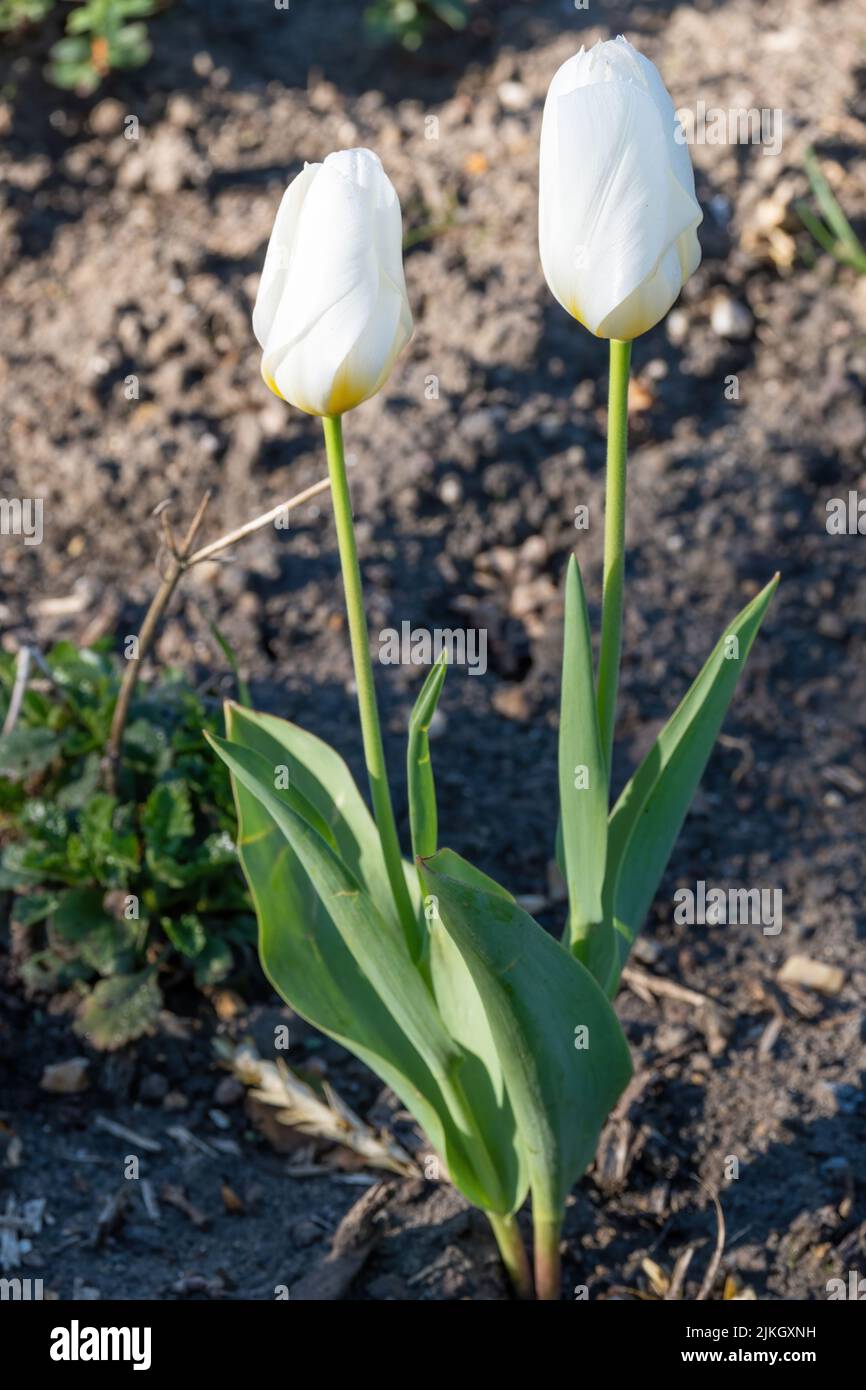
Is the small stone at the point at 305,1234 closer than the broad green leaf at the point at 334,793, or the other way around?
the broad green leaf at the point at 334,793

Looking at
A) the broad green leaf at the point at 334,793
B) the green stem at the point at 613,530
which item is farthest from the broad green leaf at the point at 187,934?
the green stem at the point at 613,530

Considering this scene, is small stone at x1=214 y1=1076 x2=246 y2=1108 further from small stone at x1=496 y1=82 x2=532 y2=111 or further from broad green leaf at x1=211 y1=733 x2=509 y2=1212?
small stone at x1=496 y1=82 x2=532 y2=111

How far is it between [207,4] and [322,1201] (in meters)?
3.29

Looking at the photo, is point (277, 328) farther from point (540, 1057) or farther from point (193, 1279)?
point (193, 1279)

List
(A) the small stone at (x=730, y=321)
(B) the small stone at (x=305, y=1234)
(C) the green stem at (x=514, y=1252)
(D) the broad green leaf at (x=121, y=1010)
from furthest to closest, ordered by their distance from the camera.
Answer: (A) the small stone at (x=730, y=321) → (D) the broad green leaf at (x=121, y=1010) → (B) the small stone at (x=305, y=1234) → (C) the green stem at (x=514, y=1252)

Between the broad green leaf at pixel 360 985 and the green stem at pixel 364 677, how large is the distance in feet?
0.12

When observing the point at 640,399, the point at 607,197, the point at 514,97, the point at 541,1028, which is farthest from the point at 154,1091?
the point at 514,97

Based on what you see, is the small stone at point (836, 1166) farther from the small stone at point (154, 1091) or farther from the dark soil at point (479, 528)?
the small stone at point (154, 1091)

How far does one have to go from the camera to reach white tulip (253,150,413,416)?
4.31 ft

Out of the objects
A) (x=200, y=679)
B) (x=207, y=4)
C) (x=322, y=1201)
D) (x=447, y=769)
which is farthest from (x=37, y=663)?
(x=207, y=4)

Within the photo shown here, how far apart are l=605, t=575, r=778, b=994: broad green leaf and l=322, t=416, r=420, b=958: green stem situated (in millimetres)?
229

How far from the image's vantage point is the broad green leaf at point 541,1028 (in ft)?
4.64

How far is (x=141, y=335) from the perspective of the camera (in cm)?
333

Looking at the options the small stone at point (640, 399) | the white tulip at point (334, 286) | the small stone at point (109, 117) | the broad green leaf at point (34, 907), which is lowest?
the broad green leaf at point (34, 907)
